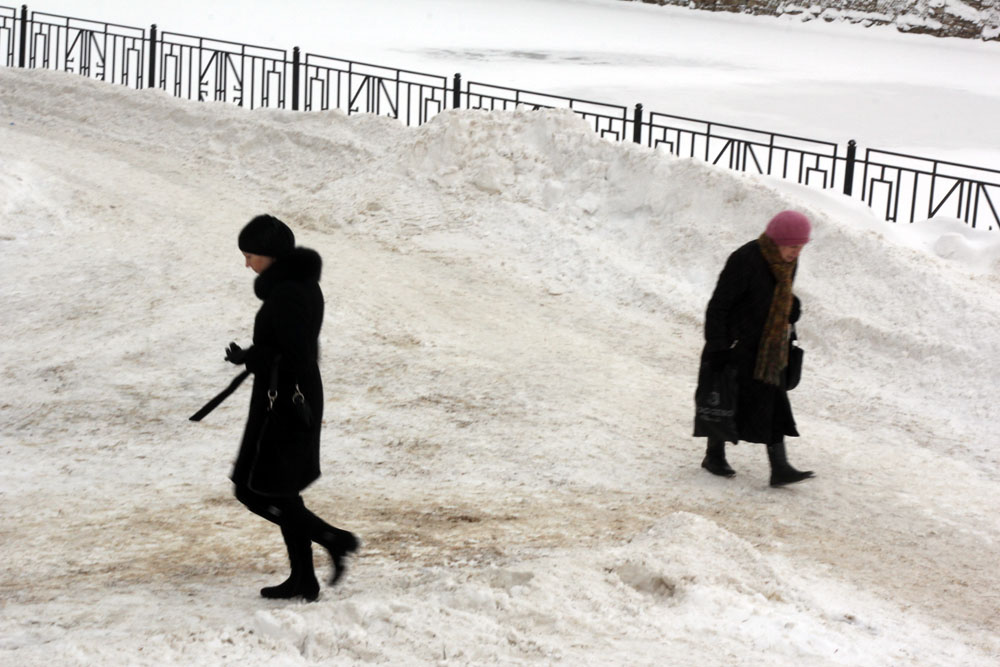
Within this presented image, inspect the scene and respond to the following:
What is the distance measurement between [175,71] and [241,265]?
713 cm

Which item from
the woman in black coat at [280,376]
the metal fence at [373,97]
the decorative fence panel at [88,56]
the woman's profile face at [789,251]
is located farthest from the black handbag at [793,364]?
the decorative fence panel at [88,56]

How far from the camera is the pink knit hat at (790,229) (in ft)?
18.0

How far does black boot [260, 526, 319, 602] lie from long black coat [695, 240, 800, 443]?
2.42 meters

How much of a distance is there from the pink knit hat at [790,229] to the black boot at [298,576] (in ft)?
8.84

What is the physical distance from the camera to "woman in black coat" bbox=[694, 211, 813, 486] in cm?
559

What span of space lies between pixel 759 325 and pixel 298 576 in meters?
2.62

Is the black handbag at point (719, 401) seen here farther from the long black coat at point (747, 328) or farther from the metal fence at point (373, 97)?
the metal fence at point (373, 97)

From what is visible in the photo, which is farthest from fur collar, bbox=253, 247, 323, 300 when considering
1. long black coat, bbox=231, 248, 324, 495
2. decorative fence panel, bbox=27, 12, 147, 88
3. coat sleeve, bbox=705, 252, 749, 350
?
decorative fence panel, bbox=27, 12, 147, 88

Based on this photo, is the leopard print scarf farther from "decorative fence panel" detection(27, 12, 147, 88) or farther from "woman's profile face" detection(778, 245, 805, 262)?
"decorative fence panel" detection(27, 12, 147, 88)

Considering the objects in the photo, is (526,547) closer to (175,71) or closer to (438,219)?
(438,219)

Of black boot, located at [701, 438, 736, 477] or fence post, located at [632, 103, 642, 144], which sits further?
fence post, located at [632, 103, 642, 144]

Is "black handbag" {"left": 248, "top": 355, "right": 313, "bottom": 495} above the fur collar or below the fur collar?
below

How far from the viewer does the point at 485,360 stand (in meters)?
7.91

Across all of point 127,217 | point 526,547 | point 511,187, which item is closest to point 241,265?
point 127,217
